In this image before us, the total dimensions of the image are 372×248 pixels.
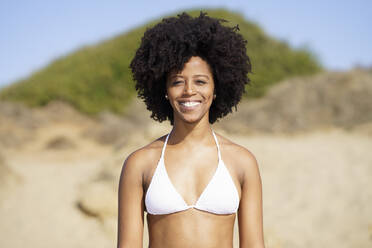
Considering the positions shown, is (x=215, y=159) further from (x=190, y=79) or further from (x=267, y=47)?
(x=267, y=47)

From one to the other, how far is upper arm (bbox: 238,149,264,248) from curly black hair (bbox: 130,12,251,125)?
44 cm

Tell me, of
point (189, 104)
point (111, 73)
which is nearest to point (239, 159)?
point (189, 104)

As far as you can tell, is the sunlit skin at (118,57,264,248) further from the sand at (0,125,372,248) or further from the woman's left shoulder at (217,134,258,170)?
the sand at (0,125,372,248)

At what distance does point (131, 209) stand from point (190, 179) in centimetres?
34

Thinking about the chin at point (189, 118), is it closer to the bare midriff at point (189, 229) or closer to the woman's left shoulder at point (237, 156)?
the woman's left shoulder at point (237, 156)

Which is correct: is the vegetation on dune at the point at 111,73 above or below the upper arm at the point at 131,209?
above

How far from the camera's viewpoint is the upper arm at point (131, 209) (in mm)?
2295

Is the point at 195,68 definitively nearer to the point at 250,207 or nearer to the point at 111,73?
the point at 250,207

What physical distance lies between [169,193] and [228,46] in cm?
86

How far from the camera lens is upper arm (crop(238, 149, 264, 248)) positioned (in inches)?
92.6

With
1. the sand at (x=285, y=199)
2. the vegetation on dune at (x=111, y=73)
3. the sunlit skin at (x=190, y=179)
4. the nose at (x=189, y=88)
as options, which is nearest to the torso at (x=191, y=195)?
the sunlit skin at (x=190, y=179)

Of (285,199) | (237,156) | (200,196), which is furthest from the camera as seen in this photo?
(285,199)

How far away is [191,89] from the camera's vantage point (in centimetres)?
229

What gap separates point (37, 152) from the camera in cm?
1620
